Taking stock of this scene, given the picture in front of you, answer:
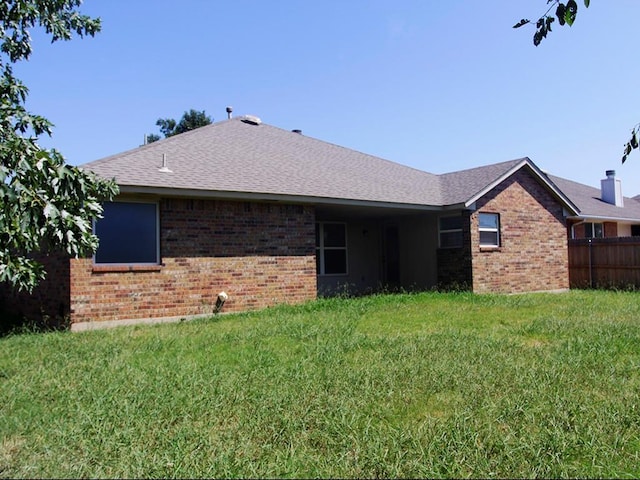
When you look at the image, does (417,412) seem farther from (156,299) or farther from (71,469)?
(156,299)

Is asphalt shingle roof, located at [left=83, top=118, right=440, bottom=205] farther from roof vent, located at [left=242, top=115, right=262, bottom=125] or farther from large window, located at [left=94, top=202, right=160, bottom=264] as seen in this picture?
large window, located at [left=94, top=202, right=160, bottom=264]

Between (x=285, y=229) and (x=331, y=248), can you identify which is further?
(x=331, y=248)

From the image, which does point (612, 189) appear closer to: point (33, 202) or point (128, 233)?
point (128, 233)

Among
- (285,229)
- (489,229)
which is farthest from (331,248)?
(489,229)

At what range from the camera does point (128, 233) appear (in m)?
10.1

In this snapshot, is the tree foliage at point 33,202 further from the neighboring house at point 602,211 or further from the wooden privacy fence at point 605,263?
the neighboring house at point 602,211

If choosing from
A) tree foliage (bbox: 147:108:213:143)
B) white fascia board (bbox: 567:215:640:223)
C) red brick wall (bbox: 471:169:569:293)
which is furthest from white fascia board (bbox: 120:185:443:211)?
tree foliage (bbox: 147:108:213:143)

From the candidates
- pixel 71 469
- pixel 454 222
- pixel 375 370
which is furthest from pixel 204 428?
pixel 454 222

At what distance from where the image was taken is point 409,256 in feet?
54.7

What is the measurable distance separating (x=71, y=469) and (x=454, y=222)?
44.1 ft

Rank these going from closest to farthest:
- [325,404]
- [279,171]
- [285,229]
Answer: [325,404] < [285,229] < [279,171]

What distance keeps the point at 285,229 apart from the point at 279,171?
6.61 ft

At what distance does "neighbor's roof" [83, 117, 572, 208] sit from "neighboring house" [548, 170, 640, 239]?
565 cm

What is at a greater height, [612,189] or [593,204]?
[612,189]
